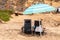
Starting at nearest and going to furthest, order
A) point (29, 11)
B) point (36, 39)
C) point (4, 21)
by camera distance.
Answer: point (36, 39) < point (29, 11) < point (4, 21)

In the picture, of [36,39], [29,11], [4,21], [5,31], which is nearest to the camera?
[36,39]

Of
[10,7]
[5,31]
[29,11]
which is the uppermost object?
[29,11]

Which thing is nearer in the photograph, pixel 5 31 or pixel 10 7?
pixel 5 31

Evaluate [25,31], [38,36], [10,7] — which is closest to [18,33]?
[25,31]

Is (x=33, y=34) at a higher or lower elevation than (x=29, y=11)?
lower

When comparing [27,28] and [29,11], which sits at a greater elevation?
[29,11]

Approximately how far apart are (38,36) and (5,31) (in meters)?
2.06

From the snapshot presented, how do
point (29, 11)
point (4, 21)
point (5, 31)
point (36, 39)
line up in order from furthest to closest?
point (4, 21) → point (5, 31) → point (29, 11) → point (36, 39)

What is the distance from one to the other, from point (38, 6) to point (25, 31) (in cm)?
148

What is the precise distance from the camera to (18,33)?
39.8ft

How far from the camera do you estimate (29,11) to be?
11.6 meters

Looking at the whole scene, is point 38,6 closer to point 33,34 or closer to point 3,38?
point 33,34

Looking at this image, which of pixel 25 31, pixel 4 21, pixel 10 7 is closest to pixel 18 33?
pixel 25 31

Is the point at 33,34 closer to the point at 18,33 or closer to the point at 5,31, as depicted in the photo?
the point at 18,33
